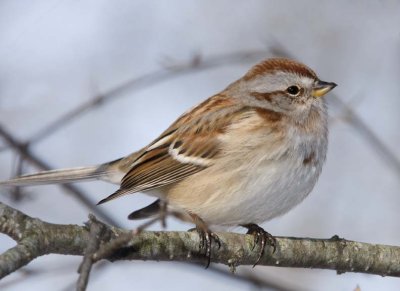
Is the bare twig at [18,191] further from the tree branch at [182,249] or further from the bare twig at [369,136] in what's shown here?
the bare twig at [369,136]

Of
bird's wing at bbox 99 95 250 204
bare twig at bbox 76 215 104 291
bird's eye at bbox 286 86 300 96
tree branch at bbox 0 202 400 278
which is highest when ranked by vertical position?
bird's eye at bbox 286 86 300 96

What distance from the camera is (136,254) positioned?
368 centimetres

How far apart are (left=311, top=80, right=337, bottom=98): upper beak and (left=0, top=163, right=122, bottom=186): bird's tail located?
5.60ft

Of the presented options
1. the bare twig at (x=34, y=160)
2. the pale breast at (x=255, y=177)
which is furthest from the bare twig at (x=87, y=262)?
the pale breast at (x=255, y=177)

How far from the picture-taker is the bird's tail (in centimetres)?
534

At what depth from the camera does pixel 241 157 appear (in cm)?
500

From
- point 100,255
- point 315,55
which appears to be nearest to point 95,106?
point 100,255

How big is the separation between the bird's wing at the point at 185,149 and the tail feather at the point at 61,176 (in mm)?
309

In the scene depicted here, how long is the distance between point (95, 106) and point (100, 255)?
200cm

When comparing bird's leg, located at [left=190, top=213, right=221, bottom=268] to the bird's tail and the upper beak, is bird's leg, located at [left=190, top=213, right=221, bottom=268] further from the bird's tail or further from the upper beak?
the upper beak

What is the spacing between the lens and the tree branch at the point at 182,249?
10.1 feet

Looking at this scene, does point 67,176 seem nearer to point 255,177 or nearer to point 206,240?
point 255,177

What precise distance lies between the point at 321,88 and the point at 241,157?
0.87 meters

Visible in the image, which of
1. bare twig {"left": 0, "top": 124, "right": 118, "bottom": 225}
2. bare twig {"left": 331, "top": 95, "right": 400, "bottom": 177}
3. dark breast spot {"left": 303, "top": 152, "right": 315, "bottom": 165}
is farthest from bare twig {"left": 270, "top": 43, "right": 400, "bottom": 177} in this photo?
bare twig {"left": 0, "top": 124, "right": 118, "bottom": 225}
